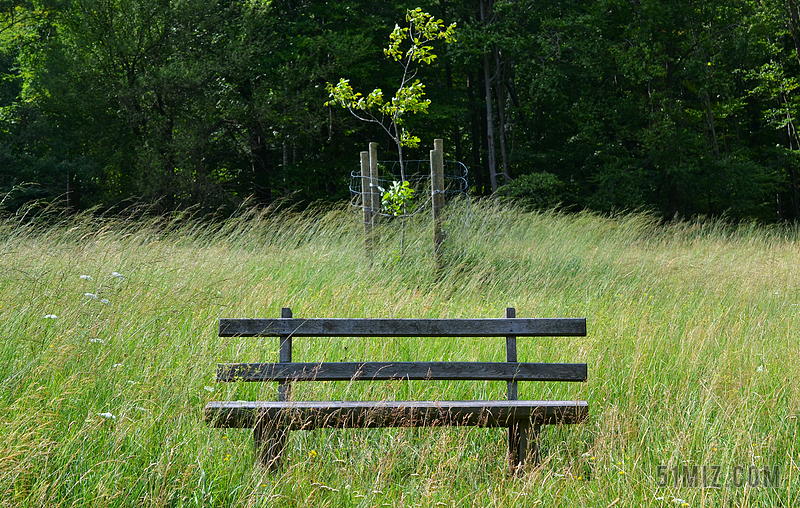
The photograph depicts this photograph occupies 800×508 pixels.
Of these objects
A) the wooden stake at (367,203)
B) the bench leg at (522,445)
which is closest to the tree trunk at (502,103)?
the wooden stake at (367,203)

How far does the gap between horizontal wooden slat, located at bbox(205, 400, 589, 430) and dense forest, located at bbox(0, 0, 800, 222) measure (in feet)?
43.4

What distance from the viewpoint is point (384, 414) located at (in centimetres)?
304

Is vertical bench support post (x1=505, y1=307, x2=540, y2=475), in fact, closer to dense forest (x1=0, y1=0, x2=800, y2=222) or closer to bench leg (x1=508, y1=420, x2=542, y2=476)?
bench leg (x1=508, y1=420, x2=542, y2=476)

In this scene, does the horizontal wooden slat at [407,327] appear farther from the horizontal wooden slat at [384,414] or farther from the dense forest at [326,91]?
the dense forest at [326,91]

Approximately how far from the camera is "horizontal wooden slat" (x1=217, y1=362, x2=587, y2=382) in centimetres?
321

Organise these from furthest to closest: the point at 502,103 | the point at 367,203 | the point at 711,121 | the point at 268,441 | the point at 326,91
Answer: the point at 502,103 < the point at 711,121 < the point at 326,91 < the point at 367,203 < the point at 268,441

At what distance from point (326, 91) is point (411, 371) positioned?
16775 millimetres

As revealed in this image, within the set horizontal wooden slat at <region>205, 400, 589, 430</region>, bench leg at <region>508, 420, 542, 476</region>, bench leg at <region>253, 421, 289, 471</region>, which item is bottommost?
bench leg at <region>508, 420, 542, 476</region>

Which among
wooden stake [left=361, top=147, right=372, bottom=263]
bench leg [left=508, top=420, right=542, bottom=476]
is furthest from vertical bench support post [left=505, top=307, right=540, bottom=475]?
wooden stake [left=361, top=147, right=372, bottom=263]

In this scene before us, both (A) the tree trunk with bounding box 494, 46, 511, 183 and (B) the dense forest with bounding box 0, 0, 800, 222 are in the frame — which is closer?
(B) the dense forest with bounding box 0, 0, 800, 222

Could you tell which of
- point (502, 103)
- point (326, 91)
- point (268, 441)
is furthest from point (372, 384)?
point (502, 103)

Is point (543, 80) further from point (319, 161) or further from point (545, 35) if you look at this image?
point (319, 161)

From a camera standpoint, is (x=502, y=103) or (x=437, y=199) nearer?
(x=437, y=199)

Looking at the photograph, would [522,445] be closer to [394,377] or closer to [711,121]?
[394,377]
